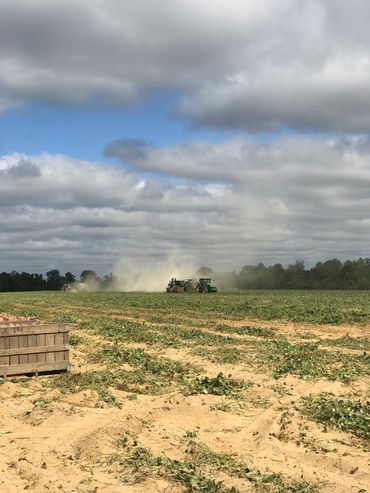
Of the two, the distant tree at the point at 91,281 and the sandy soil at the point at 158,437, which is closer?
the sandy soil at the point at 158,437

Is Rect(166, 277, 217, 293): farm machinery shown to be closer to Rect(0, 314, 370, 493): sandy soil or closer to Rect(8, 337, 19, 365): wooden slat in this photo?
Rect(8, 337, 19, 365): wooden slat

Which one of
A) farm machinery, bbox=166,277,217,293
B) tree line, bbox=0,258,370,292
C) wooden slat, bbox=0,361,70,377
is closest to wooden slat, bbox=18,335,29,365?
wooden slat, bbox=0,361,70,377

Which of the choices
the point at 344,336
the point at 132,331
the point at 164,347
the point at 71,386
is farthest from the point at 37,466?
the point at 344,336

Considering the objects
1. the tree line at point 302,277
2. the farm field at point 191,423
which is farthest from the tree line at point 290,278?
the farm field at point 191,423

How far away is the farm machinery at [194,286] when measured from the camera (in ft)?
233

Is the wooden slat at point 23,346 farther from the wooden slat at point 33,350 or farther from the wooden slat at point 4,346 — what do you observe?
the wooden slat at point 4,346

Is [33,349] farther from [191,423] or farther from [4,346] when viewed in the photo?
[191,423]

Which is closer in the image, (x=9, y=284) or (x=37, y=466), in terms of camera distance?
(x=37, y=466)

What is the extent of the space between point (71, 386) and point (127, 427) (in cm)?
319

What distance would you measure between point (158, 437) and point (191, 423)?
2.94 ft

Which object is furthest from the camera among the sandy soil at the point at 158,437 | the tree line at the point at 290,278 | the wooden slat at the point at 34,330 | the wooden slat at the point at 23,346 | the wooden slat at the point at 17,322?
the tree line at the point at 290,278

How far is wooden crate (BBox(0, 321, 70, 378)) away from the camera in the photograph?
11914mm

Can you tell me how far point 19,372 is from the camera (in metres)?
11.9

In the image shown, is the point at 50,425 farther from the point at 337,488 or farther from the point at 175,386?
the point at 337,488
